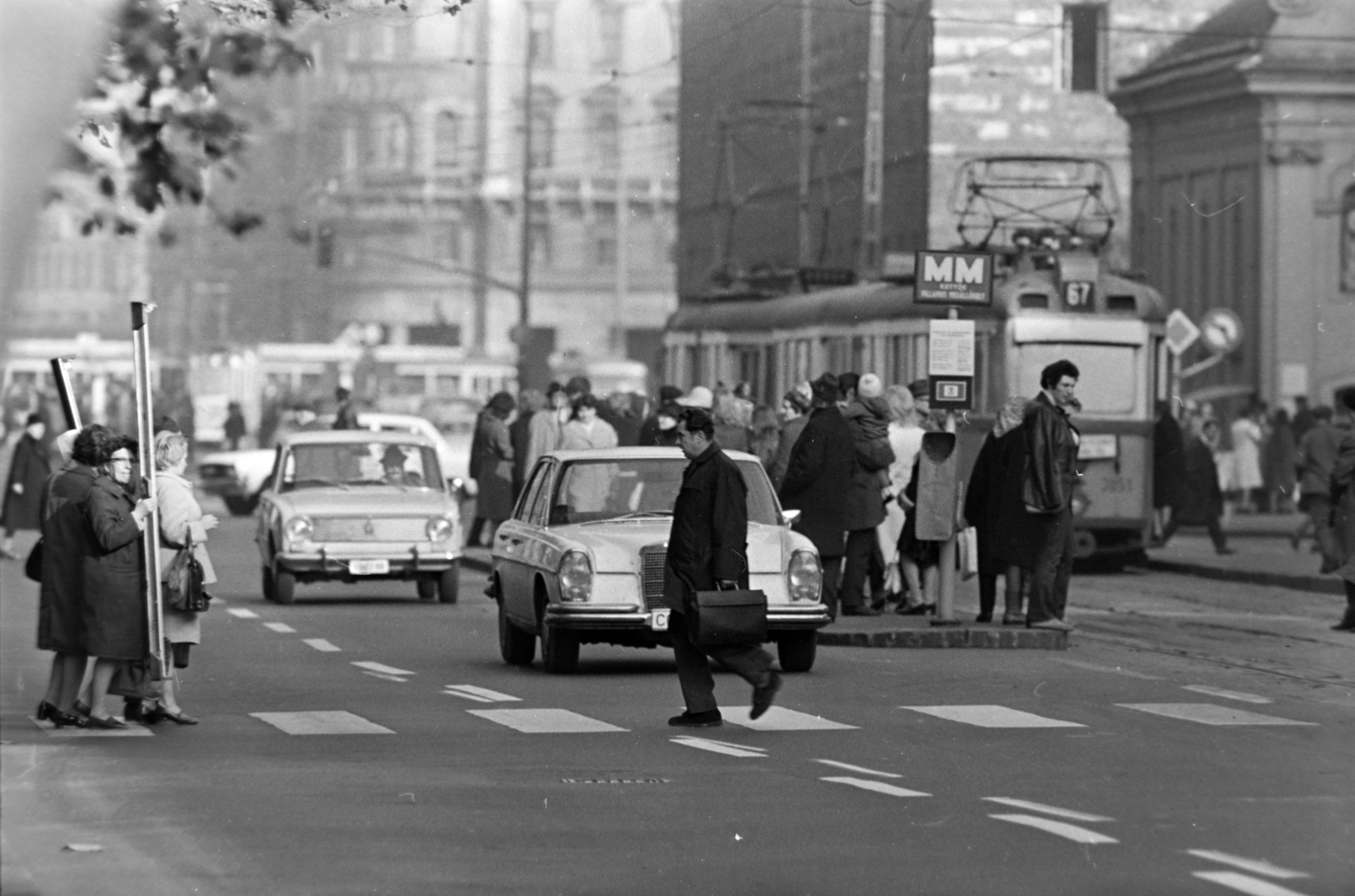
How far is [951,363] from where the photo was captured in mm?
19781

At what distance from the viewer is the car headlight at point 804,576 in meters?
16.7

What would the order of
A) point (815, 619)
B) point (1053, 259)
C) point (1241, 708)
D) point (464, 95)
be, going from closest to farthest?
point (464, 95) → point (1241, 708) → point (815, 619) → point (1053, 259)

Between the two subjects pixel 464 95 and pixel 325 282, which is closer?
pixel 325 282

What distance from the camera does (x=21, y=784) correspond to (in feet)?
38.1

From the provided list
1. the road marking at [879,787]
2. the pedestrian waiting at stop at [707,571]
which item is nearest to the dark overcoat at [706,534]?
the pedestrian waiting at stop at [707,571]

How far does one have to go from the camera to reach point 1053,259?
3016 cm

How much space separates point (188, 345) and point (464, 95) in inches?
54.3

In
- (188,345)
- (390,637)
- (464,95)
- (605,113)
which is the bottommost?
(390,637)

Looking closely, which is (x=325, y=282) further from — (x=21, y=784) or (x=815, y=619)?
(x=815, y=619)

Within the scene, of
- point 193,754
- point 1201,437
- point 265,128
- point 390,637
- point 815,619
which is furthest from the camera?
point 1201,437

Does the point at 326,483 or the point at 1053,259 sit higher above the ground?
the point at 1053,259

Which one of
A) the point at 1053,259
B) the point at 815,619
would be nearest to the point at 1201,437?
the point at 1053,259

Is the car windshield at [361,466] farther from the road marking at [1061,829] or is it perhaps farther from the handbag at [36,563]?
the road marking at [1061,829]

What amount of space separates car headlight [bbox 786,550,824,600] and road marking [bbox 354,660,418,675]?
229 centimetres
